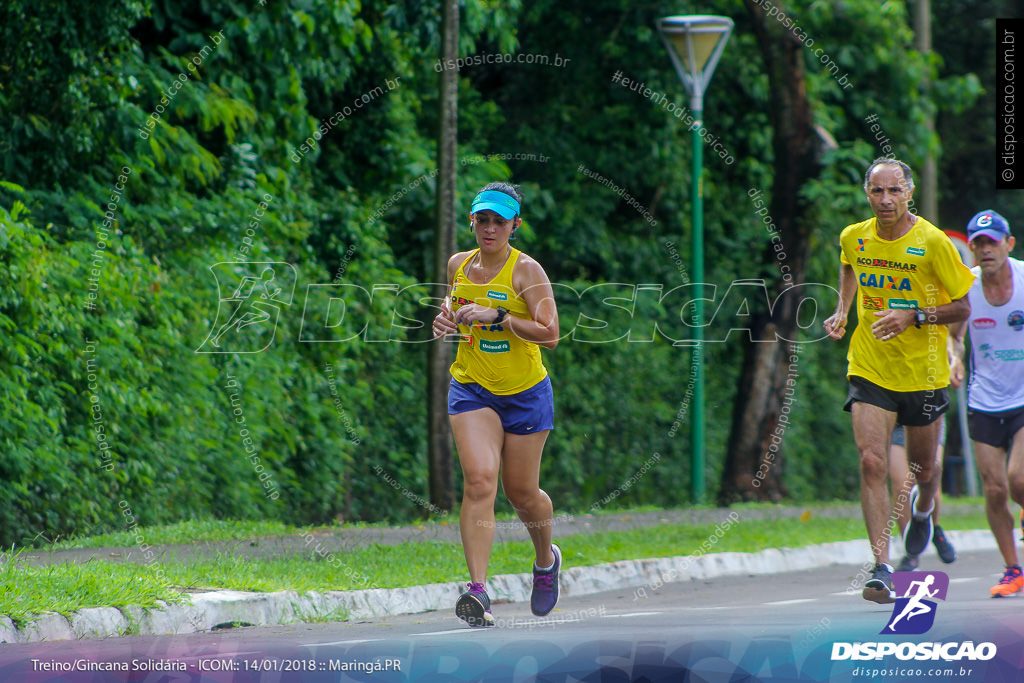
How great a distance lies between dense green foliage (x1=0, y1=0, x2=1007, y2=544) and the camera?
1000 cm

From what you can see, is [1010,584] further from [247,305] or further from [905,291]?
[247,305]

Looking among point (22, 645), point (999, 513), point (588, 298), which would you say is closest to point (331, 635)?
→ point (22, 645)

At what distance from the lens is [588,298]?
1598 centimetres

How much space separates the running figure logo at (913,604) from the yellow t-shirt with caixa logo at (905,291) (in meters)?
1.12

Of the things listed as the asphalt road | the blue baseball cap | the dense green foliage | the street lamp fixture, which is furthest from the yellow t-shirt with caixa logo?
the street lamp fixture

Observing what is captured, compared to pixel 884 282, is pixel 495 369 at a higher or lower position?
lower

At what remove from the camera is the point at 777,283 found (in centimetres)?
1578

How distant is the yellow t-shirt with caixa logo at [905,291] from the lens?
7719 millimetres

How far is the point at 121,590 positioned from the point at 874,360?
13.9ft

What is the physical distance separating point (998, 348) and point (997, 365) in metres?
0.10

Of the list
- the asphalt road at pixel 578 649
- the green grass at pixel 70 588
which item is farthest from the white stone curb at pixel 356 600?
the asphalt road at pixel 578 649

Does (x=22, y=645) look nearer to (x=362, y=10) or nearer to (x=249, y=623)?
(x=249, y=623)

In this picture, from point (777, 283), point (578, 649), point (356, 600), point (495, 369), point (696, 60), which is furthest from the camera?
point (777, 283)

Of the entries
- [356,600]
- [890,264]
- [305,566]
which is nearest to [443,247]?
[305,566]
